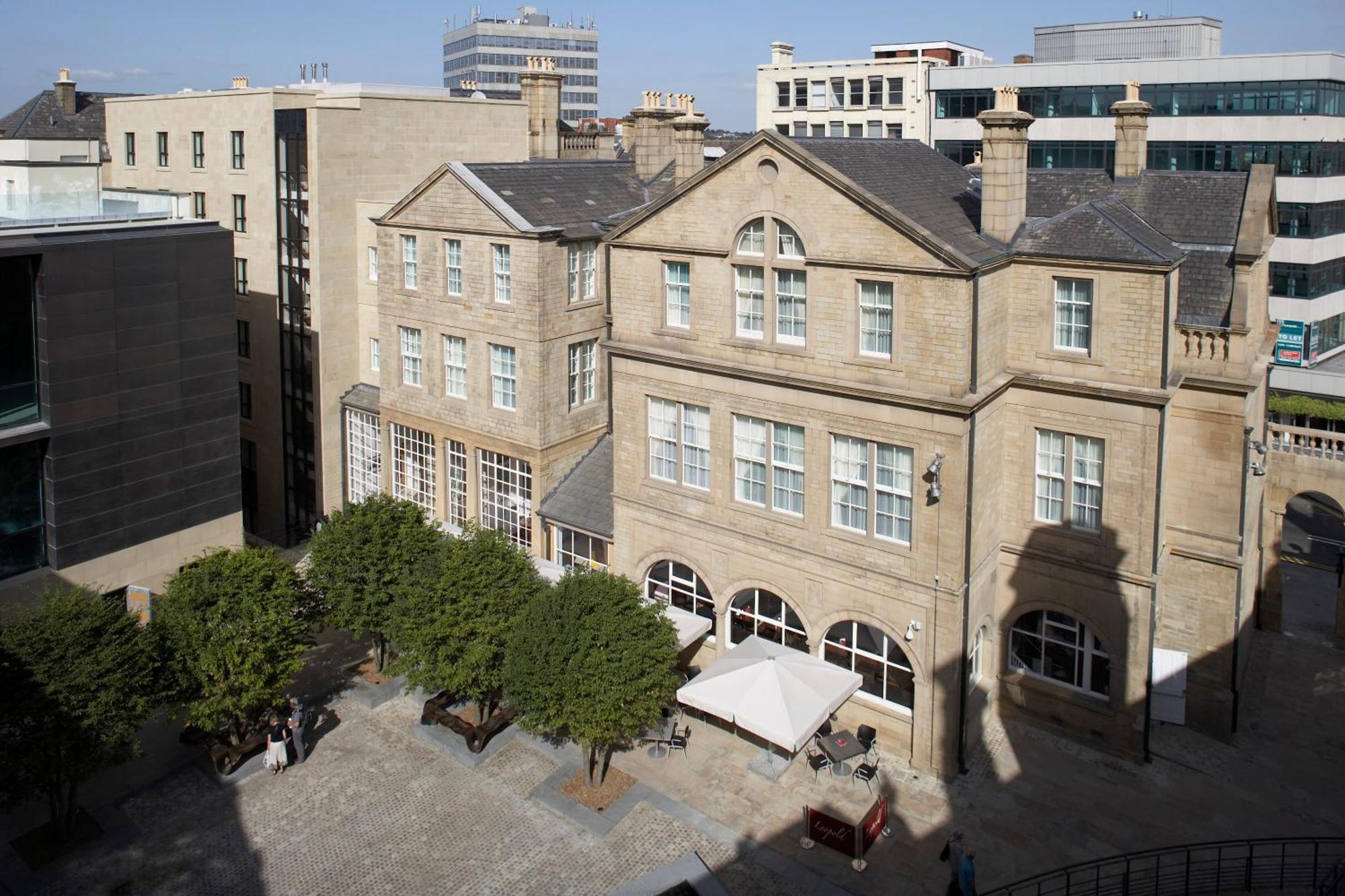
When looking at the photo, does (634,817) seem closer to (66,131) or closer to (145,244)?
(145,244)

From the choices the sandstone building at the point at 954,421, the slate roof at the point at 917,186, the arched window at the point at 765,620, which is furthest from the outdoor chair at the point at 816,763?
the slate roof at the point at 917,186

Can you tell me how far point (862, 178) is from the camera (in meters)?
26.9

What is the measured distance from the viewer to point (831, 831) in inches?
959

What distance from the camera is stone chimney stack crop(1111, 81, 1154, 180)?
1241 inches

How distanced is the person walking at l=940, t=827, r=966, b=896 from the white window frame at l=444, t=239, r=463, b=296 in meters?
22.4

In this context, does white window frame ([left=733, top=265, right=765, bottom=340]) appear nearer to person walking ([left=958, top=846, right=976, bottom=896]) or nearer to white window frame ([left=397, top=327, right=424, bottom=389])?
person walking ([left=958, top=846, right=976, bottom=896])

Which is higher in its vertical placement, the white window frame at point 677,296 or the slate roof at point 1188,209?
the slate roof at point 1188,209

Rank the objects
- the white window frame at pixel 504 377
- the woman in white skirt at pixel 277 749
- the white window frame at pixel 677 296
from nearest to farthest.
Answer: the woman in white skirt at pixel 277 749
the white window frame at pixel 677 296
the white window frame at pixel 504 377

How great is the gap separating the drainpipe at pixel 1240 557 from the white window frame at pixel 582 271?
1931 cm

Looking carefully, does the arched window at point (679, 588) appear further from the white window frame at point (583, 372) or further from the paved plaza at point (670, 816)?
the white window frame at point (583, 372)

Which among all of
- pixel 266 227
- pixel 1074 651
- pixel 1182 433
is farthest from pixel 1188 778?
pixel 266 227

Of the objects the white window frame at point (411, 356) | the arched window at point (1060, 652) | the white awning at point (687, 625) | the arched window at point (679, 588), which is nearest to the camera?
the arched window at point (1060, 652)

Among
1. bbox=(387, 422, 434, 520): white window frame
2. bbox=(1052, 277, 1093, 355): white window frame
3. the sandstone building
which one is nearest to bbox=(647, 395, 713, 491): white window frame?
the sandstone building

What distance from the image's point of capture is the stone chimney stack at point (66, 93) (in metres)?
64.1
